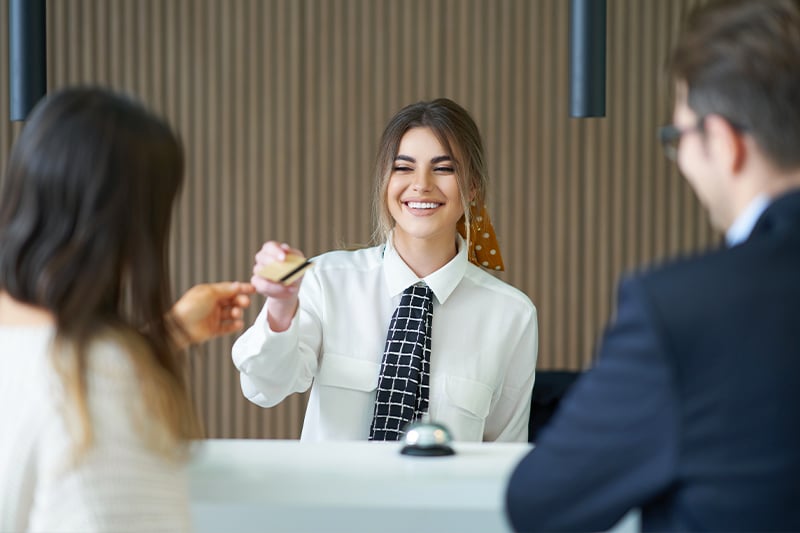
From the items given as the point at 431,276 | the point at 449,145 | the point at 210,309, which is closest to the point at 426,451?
the point at 210,309

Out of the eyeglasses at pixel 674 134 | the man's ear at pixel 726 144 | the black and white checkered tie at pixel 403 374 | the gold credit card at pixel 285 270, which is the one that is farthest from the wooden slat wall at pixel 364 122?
the man's ear at pixel 726 144

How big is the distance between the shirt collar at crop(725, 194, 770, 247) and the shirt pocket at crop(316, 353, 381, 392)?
136 cm

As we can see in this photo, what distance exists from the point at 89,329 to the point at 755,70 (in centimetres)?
82

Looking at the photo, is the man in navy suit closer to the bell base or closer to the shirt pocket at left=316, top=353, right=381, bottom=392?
the bell base

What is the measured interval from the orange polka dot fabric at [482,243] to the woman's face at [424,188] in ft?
0.41

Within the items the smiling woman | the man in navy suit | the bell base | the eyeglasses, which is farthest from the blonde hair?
the man in navy suit

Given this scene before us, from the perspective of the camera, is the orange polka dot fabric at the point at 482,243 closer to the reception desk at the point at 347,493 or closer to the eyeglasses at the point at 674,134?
the reception desk at the point at 347,493

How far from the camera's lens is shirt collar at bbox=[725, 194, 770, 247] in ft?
3.74

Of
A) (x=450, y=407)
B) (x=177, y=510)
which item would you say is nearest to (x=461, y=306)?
(x=450, y=407)

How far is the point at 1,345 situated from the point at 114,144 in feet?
0.90

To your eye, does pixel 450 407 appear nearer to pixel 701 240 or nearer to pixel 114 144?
pixel 114 144

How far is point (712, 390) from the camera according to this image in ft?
3.43

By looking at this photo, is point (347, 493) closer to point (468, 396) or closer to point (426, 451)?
point (426, 451)

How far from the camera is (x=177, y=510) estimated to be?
1204 mm
